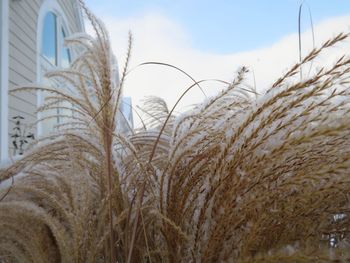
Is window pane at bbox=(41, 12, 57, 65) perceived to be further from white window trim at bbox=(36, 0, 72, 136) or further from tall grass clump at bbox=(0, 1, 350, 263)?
tall grass clump at bbox=(0, 1, 350, 263)

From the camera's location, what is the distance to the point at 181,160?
2.03ft

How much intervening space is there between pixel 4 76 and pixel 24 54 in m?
1.05

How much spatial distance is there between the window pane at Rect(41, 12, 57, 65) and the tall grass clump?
6528 mm

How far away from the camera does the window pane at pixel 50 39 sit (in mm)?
7000

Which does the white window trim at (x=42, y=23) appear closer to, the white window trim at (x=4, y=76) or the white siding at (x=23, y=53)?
the white siding at (x=23, y=53)

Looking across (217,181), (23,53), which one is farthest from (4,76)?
(217,181)

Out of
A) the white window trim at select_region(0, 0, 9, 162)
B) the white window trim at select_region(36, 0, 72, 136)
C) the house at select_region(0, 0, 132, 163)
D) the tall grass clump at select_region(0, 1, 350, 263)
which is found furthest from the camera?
the white window trim at select_region(36, 0, 72, 136)

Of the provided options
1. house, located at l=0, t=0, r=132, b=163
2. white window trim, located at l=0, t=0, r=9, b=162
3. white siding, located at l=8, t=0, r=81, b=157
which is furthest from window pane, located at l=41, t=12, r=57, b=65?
white window trim, located at l=0, t=0, r=9, b=162

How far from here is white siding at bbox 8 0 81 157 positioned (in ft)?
17.6

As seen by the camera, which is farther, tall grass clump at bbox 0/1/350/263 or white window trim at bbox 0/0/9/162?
white window trim at bbox 0/0/9/162

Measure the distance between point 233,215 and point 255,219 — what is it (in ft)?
0.15

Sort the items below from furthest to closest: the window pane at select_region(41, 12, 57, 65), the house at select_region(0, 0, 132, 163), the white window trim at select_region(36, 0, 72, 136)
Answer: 1. the window pane at select_region(41, 12, 57, 65)
2. the white window trim at select_region(36, 0, 72, 136)
3. the house at select_region(0, 0, 132, 163)

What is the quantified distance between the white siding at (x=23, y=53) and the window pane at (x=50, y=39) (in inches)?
20.6

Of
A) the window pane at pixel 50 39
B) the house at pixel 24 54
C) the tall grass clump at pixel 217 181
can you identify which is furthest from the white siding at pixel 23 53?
the tall grass clump at pixel 217 181
